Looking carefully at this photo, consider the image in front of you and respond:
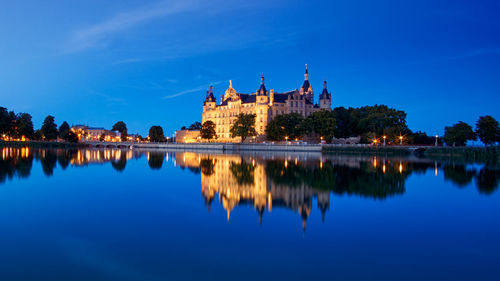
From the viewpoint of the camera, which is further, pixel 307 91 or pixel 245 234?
pixel 307 91

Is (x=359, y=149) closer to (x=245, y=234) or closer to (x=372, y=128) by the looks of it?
(x=372, y=128)

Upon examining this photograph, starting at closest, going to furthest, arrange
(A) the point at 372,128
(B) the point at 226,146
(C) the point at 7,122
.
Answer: (A) the point at 372,128
(B) the point at 226,146
(C) the point at 7,122

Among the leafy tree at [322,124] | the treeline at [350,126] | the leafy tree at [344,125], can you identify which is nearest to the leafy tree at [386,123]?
the treeline at [350,126]

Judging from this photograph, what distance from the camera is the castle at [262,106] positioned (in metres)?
91.0

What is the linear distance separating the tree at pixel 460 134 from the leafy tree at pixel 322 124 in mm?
18302

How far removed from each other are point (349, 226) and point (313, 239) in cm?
181

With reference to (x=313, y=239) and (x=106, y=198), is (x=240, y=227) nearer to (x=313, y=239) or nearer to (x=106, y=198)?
(x=313, y=239)

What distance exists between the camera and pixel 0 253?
747 cm

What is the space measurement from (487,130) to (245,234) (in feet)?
194

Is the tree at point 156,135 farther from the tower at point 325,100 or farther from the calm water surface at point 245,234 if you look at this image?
the calm water surface at point 245,234

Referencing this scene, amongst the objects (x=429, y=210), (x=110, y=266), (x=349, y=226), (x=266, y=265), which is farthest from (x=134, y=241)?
(x=429, y=210)

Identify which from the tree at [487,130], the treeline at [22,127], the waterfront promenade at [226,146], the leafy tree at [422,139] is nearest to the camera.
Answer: the tree at [487,130]

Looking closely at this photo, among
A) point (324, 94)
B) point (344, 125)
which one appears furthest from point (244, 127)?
point (324, 94)

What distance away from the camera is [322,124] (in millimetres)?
68125
